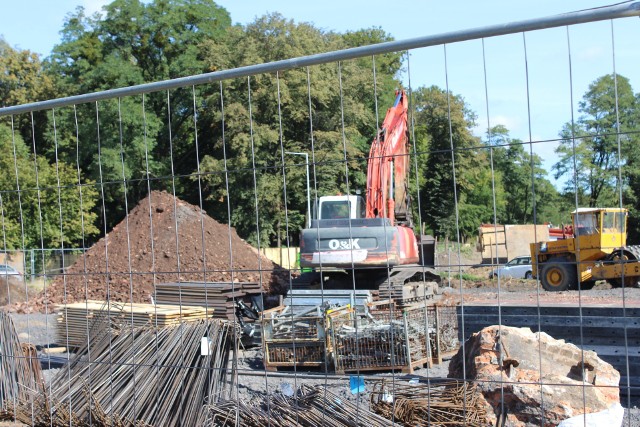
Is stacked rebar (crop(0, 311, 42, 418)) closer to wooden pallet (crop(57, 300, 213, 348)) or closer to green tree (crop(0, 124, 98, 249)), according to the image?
wooden pallet (crop(57, 300, 213, 348))

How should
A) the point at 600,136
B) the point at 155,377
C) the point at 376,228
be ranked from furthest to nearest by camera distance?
the point at 376,228, the point at 155,377, the point at 600,136

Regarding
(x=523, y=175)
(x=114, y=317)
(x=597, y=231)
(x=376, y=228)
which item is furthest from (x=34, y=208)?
(x=523, y=175)

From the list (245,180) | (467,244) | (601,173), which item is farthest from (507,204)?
(245,180)

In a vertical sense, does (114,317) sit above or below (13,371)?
above

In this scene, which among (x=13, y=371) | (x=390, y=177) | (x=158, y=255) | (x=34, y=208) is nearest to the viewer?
(x=13, y=371)

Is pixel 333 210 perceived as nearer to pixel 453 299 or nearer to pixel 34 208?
pixel 453 299

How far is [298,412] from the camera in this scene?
15.5ft

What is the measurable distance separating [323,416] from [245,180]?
1.91 m

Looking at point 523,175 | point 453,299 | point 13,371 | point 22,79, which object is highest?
point 22,79

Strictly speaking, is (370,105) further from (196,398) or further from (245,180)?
(196,398)

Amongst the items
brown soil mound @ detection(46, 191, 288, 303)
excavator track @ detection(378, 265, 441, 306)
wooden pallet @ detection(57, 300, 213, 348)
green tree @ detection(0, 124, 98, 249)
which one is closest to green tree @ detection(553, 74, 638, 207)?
wooden pallet @ detection(57, 300, 213, 348)

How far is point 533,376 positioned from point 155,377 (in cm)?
278

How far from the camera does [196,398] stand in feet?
16.8

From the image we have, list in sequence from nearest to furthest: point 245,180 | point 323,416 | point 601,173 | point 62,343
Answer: point 601,173 < point 323,416 < point 245,180 < point 62,343
